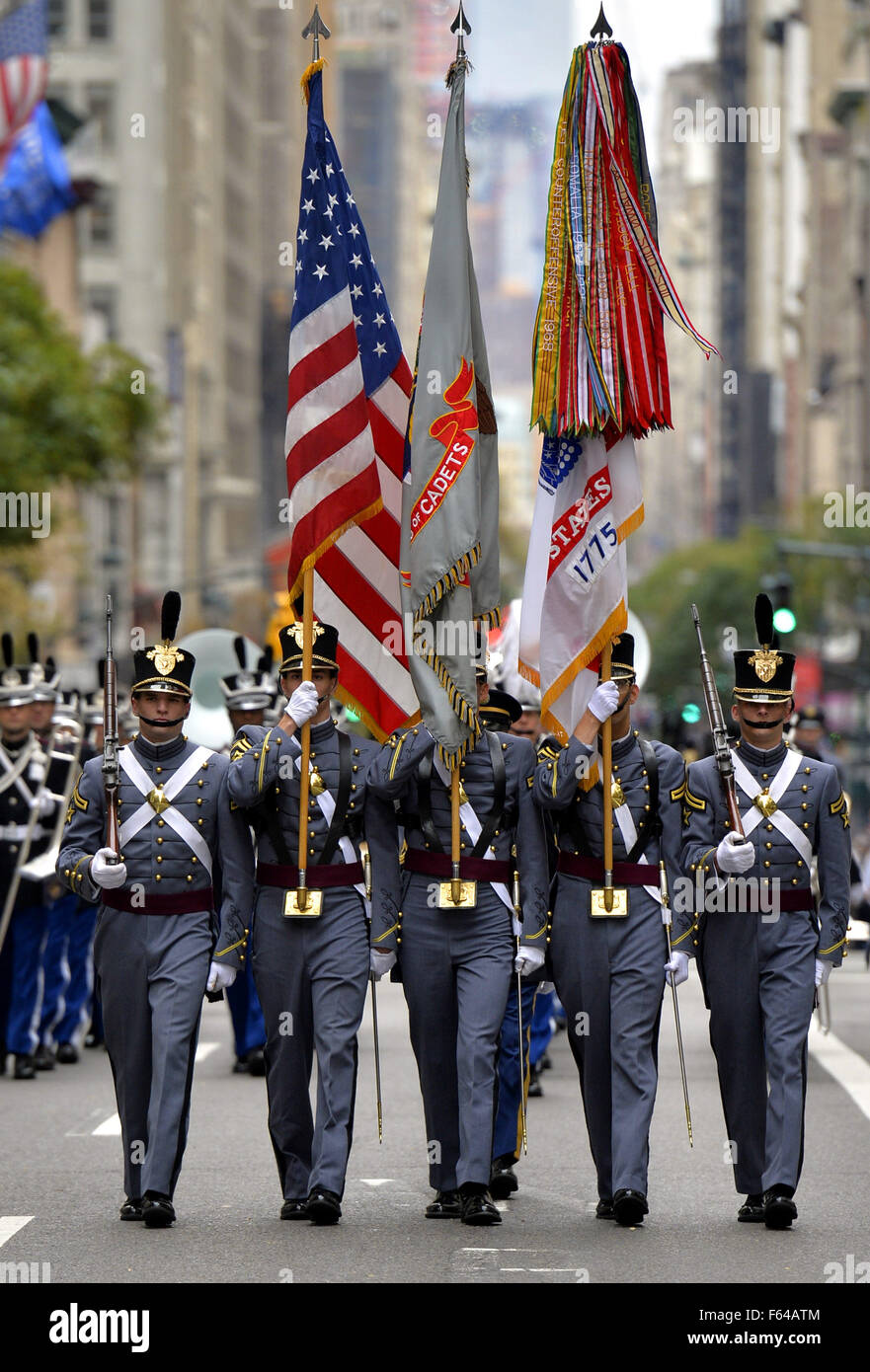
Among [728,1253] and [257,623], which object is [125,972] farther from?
[257,623]

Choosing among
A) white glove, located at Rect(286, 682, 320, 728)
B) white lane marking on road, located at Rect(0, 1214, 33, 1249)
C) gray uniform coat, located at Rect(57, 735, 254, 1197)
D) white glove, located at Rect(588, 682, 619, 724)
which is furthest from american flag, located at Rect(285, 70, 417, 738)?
white lane marking on road, located at Rect(0, 1214, 33, 1249)

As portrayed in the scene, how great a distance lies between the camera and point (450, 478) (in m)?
10.6

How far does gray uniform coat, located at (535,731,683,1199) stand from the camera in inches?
390

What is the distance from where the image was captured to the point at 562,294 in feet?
34.8

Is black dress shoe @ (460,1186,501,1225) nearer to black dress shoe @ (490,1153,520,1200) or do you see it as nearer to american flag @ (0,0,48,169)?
black dress shoe @ (490,1153,520,1200)

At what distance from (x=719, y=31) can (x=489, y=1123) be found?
167 meters

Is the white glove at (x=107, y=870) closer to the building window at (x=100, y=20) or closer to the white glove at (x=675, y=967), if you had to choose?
the white glove at (x=675, y=967)

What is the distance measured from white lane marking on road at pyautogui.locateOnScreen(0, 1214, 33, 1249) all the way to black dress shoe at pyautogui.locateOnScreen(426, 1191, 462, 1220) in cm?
155

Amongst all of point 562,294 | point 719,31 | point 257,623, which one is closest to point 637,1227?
point 562,294

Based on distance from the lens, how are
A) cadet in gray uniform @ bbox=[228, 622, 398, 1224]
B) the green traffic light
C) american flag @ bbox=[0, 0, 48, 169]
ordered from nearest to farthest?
cadet in gray uniform @ bbox=[228, 622, 398, 1224], the green traffic light, american flag @ bbox=[0, 0, 48, 169]

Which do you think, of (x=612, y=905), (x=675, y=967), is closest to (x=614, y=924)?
(x=612, y=905)

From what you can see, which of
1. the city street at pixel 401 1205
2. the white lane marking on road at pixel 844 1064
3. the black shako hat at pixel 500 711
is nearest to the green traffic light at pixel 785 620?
the white lane marking on road at pixel 844 1064

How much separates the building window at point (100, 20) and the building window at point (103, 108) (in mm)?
1525

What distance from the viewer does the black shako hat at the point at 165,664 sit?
1019cm
